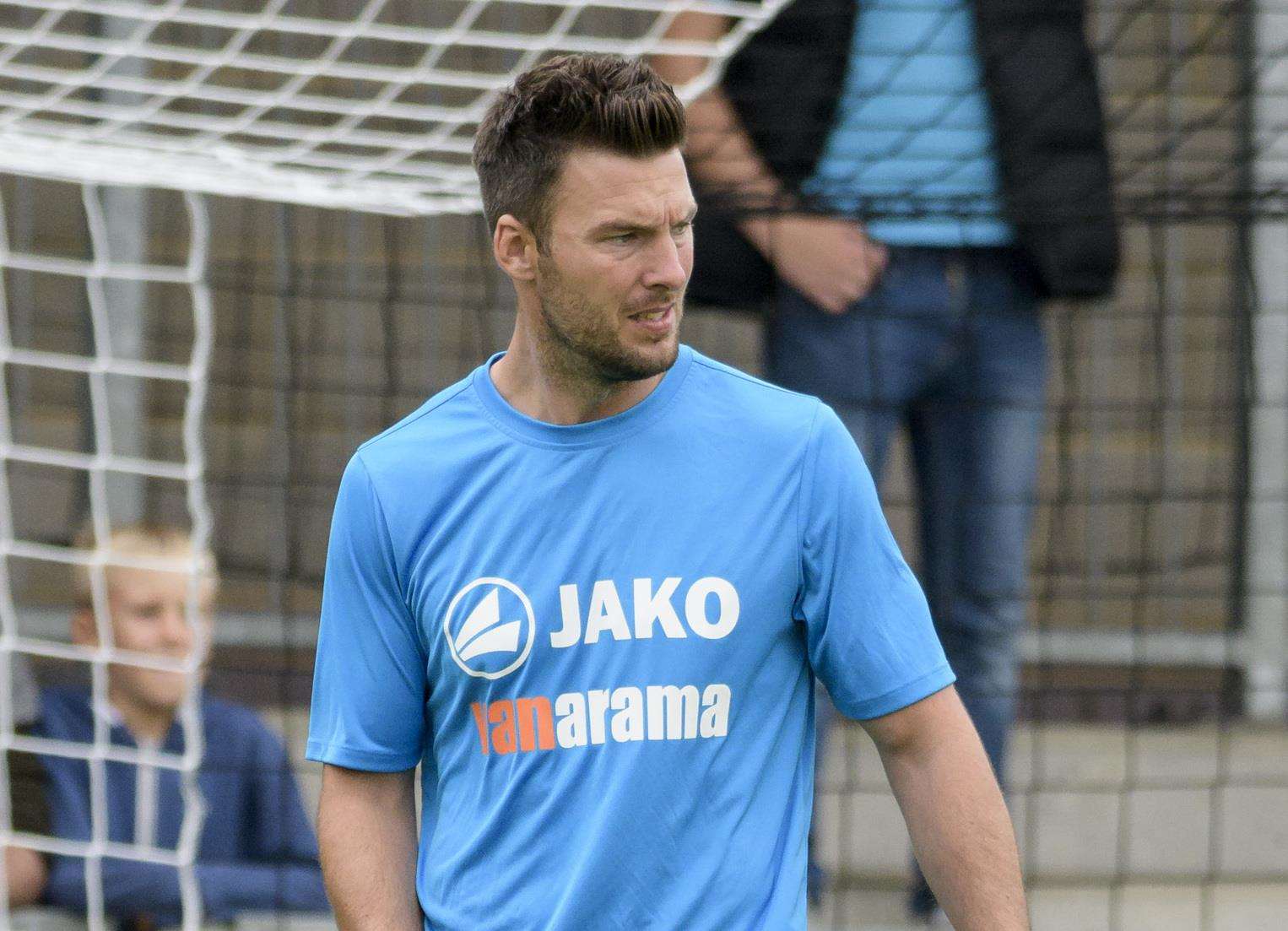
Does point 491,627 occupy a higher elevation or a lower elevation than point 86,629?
higher

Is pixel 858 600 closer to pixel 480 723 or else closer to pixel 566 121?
pixel 480 723

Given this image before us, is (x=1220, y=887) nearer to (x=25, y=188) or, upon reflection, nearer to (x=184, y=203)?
(x=184, y=203)

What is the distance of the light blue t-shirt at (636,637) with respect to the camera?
180cm

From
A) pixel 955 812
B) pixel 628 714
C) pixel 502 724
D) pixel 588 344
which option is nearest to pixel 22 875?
pixel 502 724

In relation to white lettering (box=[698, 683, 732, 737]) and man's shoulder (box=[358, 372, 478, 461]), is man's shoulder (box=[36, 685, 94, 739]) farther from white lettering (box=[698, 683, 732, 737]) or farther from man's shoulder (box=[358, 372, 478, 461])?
white lettering (box=[698, 683, 732, 737])

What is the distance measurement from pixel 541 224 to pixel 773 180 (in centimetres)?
164

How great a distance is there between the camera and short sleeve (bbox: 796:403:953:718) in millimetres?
1810

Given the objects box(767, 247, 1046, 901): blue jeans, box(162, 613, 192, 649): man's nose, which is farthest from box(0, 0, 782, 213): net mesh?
box(162, 613, 192, 649): man's nose

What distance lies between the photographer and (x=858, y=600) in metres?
1.81

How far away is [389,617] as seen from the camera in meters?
1.90

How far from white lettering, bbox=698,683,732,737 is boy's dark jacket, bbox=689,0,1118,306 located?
1681 millimetres

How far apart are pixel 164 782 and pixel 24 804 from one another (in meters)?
0.28

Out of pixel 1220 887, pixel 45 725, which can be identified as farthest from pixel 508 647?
pixel 1220 887

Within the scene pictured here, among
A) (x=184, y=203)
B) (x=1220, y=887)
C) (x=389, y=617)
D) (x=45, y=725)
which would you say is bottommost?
(x=1220, y=887)
